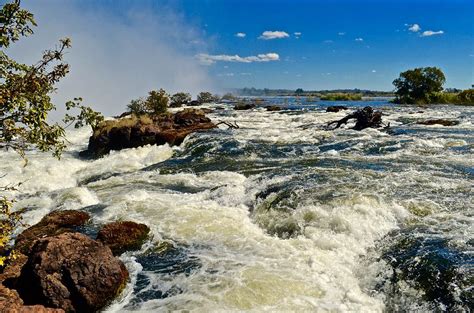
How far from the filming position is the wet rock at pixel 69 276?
600 cm

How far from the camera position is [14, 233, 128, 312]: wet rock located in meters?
6.00

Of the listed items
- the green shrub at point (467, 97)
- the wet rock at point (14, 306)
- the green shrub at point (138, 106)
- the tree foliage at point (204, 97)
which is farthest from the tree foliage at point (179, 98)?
the wet rock at point (14, 306)

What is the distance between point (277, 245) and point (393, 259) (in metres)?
2.30

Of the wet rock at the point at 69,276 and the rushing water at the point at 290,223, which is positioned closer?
the wet rock at the point at 69,276

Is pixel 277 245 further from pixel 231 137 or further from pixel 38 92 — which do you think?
pixel 231 137

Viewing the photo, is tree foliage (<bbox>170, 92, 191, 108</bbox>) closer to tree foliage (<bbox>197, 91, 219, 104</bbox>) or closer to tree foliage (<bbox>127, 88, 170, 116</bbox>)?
tree foliage (<bbox>197, 91, 219, 104</bbox>)

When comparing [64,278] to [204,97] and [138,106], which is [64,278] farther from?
[204,97]

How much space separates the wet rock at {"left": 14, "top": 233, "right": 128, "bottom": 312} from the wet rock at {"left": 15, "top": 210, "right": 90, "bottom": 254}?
2189 mm

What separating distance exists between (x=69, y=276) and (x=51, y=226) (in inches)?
155

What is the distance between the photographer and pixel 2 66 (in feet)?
15.9

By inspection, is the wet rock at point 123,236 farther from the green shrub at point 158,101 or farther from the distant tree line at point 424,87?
the distant tree line at point 424,87

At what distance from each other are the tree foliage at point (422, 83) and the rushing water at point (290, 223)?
5873cm

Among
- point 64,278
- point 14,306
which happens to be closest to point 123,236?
point 64,278

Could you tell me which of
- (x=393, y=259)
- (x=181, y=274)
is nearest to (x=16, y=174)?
(x=181, y=274)
